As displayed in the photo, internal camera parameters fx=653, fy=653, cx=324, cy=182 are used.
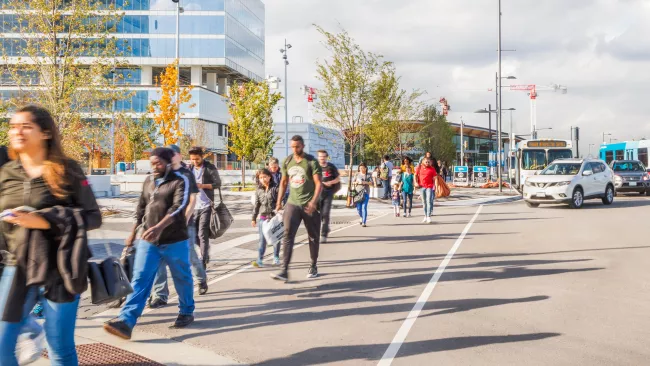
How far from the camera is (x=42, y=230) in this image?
3477 millimetres

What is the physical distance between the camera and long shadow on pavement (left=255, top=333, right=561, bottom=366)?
509cm

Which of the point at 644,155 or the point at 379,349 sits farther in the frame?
the point at 644,155

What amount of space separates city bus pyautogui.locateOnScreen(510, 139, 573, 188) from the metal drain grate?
27.2m

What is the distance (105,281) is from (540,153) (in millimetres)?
28942

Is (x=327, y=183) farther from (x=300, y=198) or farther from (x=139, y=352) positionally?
(x=139, y=352)

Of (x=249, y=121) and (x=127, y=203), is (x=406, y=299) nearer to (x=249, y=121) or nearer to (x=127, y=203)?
(x=127, y=203)

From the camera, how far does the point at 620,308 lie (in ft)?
22.6

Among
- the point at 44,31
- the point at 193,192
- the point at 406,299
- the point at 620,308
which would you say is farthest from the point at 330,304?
the point at 44,31

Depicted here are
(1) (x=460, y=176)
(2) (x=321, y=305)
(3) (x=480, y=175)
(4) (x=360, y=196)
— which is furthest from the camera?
(3) (x=480, y=175)

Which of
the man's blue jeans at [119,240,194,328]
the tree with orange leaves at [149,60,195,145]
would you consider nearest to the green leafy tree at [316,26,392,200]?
the tree with orange leaves at [149,60,195,145]

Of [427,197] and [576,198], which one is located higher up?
[427,197]

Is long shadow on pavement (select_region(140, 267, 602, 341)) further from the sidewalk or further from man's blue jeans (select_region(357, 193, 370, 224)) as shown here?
man's blue jeans (select_region(357, 193, 370, 224))

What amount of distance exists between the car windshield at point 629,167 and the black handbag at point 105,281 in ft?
101

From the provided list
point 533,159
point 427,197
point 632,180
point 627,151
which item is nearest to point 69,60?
point 427,197
